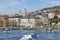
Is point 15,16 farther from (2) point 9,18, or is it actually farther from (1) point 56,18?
(1) point 56,18

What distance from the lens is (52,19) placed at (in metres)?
17.5

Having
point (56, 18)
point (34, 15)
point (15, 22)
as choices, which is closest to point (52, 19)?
point (56, 18)

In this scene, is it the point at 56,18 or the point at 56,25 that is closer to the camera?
the point at 56,25

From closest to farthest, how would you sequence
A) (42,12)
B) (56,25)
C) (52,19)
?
(56,25), (52,19), (42,12)

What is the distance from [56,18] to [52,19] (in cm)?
38

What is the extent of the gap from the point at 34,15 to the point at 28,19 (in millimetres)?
643

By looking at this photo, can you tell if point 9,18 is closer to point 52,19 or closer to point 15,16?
point 15,16

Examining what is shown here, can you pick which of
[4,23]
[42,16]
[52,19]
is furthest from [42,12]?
[4,23]

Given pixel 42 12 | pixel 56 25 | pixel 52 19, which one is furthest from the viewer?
pixel 42 12

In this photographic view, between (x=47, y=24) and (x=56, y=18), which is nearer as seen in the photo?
(x=47, y=24)

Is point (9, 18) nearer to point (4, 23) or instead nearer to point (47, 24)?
point (4, 23)

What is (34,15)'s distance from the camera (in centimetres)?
1820

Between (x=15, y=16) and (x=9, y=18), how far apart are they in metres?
0.59

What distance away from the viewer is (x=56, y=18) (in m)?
17.7
